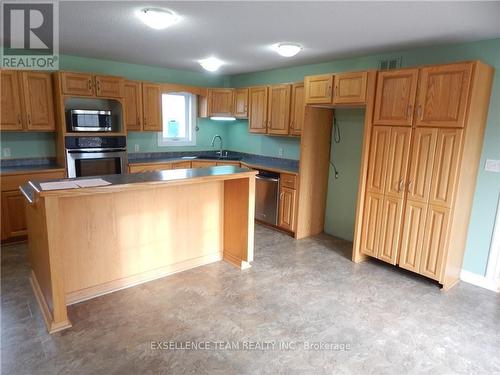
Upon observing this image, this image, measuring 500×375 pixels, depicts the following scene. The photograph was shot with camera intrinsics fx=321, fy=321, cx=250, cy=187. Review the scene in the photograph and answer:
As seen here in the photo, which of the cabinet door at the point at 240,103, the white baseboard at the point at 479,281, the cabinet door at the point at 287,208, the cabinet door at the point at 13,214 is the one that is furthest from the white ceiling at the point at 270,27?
the white baseboard at the point at 479,281

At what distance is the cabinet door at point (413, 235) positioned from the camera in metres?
3.33

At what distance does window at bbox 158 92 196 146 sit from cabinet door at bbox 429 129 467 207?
4240 millimetres

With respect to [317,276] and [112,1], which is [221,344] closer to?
[317,276]

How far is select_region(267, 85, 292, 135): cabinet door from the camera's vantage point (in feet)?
15.6

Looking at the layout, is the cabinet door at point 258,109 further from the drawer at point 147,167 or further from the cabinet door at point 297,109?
the drawer at point 147,167

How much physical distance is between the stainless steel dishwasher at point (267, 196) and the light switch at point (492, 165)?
8.17 ft

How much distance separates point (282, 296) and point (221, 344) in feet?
2.90

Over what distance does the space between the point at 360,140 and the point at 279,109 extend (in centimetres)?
130

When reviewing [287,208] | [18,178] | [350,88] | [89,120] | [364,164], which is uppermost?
[350,88]

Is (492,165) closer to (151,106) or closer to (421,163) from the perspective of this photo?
(421,163)

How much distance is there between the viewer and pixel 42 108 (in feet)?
13.9

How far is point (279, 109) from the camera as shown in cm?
489

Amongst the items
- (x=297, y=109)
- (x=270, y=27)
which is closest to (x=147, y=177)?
(x=270, y=27)

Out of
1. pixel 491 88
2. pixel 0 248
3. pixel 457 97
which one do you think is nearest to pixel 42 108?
pixel 0 248
